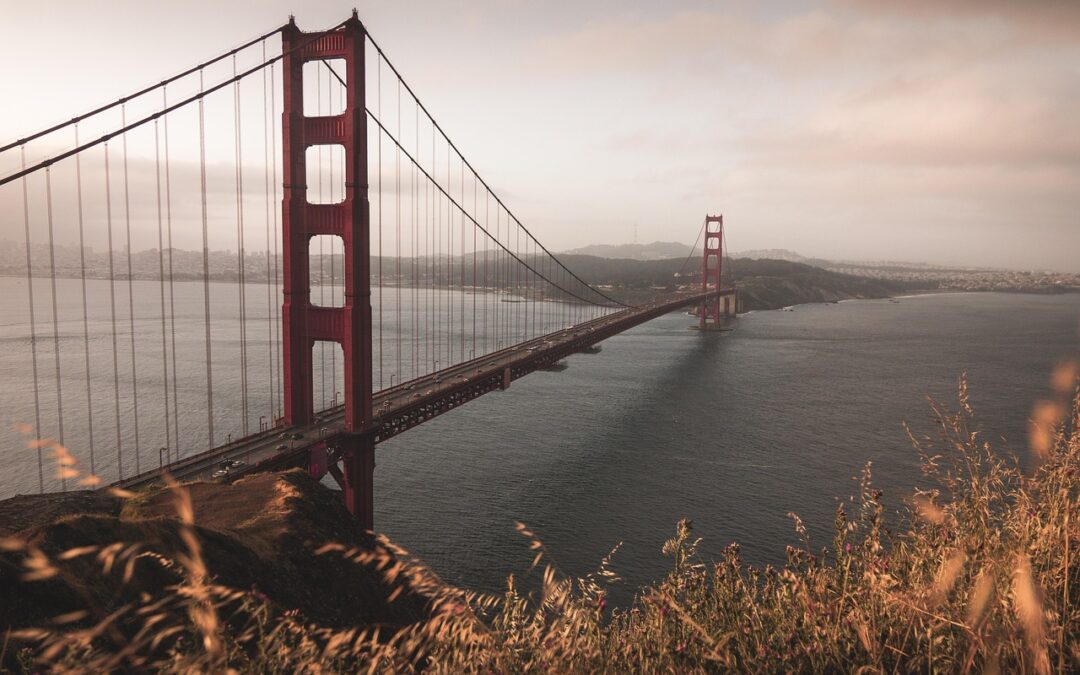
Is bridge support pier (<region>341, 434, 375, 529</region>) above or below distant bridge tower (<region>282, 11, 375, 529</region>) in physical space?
below

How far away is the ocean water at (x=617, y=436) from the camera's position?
27234 mm

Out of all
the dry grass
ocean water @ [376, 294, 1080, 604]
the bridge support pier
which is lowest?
ocean water @ [376, 294, 1080, 604]

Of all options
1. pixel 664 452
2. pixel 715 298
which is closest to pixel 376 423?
pixel 664 452

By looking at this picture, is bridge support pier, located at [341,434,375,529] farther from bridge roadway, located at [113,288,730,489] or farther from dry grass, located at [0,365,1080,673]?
dry grass, located at [0,365,1080,673]

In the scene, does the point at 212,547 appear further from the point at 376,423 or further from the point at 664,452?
the point at 664,452

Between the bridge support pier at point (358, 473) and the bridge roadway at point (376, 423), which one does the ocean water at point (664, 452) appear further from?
the bridge roadway at point (376, 423)

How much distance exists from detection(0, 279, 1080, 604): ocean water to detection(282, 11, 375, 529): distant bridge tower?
546cm

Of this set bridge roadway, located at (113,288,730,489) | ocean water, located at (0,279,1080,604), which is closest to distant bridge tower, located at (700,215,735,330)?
ocean water, located at (0,279,1080,604)

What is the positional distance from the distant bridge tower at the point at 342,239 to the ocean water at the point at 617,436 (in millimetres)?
5455

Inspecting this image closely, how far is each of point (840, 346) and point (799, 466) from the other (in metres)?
61.4

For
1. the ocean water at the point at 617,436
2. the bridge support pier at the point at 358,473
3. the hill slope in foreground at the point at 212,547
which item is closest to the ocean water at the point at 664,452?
the ocean water at the point at 617,436

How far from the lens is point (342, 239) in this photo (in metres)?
23.5

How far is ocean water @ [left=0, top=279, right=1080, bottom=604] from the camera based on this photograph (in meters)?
27.2

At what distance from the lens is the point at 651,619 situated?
4305 mm
